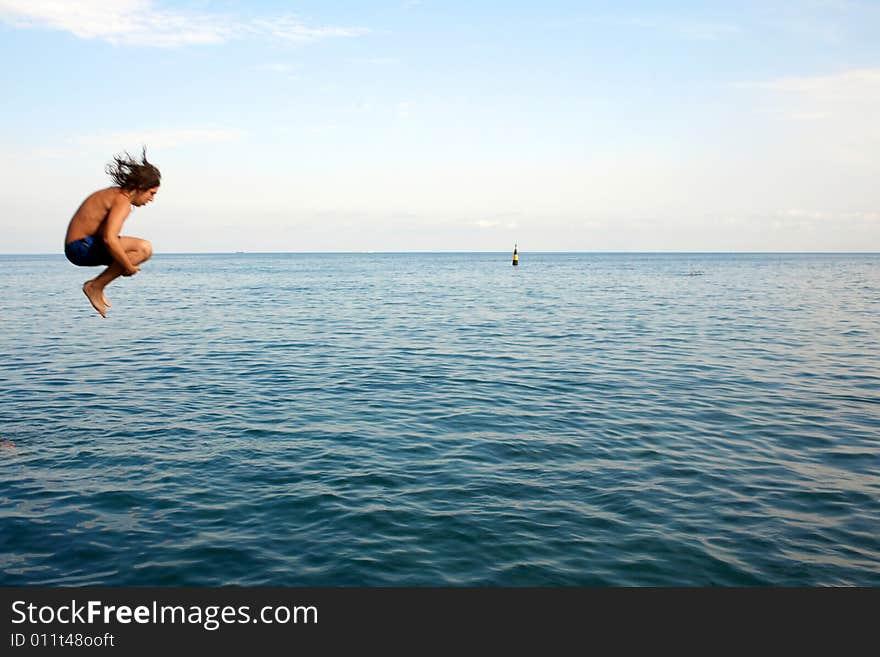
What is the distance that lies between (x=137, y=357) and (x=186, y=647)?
23.4 metres

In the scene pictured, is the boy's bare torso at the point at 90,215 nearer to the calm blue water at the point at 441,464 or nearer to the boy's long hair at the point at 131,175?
the boy's long hair at the point at 131,175

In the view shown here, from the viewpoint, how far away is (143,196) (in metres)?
8.23

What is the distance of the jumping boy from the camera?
7984 millimetres

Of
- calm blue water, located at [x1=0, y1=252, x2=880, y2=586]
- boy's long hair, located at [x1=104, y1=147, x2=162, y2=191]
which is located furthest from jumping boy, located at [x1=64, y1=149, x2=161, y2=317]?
calm blue water, located at [x1=0, y1=252, x2=880, y2=586]

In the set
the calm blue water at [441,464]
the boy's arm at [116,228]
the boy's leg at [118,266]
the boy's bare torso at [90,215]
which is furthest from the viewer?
the calm blue water at [441,464]

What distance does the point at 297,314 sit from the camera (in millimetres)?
49469

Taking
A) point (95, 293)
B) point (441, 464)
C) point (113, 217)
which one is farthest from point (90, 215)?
point (441, 464)

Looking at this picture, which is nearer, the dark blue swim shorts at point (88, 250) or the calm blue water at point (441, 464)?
the dark blue swim shorts at point (88, 250)

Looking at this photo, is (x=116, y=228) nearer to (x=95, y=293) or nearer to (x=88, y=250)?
(x=88, y=250)

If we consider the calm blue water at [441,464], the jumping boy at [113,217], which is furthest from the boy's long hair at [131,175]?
the calm blue water at [441,464]

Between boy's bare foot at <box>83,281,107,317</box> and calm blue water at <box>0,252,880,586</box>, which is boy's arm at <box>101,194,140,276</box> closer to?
boy's bare foot at <box>83,281,107,317</box>

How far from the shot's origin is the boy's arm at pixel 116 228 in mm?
→ 7891

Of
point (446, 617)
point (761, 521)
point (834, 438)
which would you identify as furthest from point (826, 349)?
point (446, 617)

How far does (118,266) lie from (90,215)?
0.62 metres
